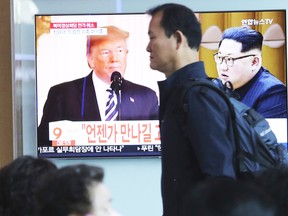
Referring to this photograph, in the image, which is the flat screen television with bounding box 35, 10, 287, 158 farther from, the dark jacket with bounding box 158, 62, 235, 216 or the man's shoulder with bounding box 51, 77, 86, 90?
the dark jacket with bounding box 158, 62, 235, 216

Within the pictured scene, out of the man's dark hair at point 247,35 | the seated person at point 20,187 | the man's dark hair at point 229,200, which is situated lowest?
the seated person at point 20,187

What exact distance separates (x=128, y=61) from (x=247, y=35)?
99cm

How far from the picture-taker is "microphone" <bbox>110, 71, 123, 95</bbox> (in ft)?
15.7

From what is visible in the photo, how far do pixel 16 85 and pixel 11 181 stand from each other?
9.21ft

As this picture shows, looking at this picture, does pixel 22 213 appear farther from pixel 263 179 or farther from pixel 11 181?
pixel 263 179

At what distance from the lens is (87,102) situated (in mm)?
4793

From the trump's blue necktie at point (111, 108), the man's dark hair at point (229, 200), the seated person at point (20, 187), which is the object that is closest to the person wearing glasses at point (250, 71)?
the trump's blue necktie at point (111, 108)

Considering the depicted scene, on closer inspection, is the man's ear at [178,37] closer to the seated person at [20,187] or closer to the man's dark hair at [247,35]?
the seated person at [20,187]

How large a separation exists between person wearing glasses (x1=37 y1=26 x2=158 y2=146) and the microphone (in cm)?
2

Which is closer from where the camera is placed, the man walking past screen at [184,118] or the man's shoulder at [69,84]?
the man walking past screen at [184,118]

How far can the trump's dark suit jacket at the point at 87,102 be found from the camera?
15.7 ft

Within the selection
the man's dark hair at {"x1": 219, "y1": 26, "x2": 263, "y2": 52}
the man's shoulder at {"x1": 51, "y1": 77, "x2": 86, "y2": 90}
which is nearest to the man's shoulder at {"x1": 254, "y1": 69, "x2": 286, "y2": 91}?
the man's dark hair at {"x1": 219, "y1": 26, "x2": 263, "y2": 52}

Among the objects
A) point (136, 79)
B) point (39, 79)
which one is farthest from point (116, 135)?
point (39, 79)

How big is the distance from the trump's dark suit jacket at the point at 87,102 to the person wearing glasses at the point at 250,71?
0.65 meters
